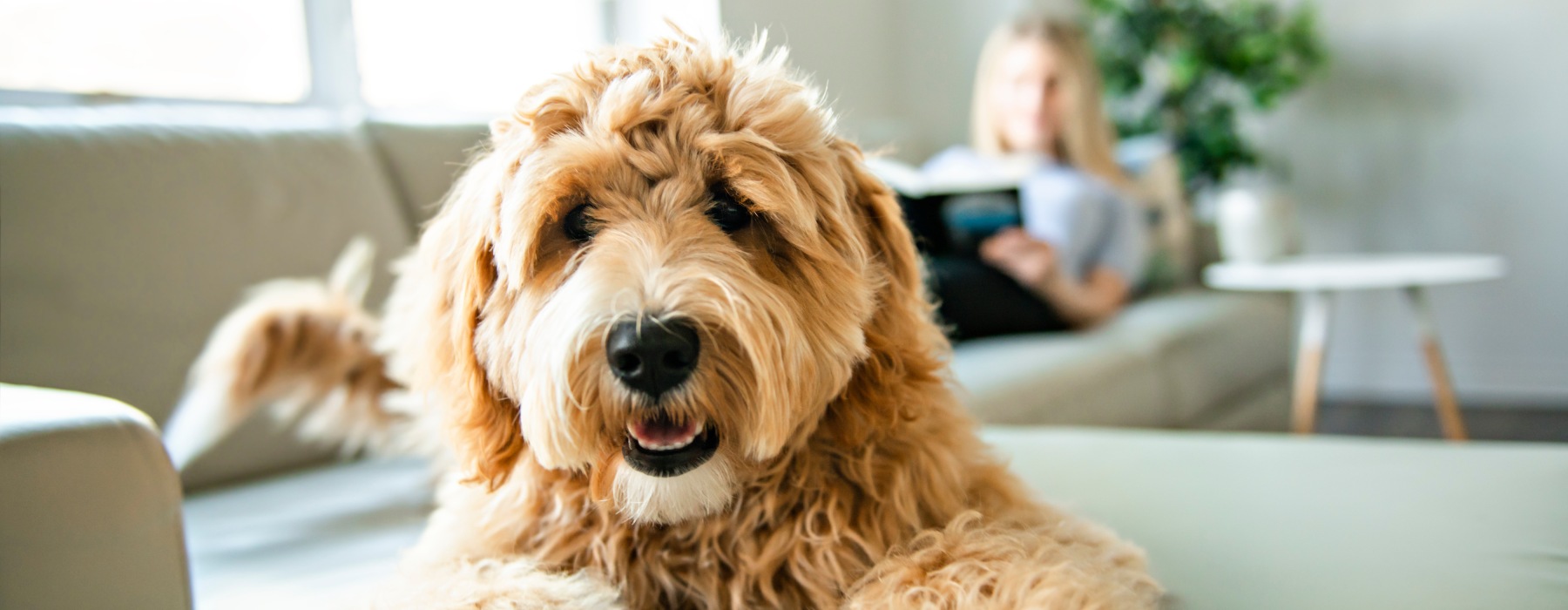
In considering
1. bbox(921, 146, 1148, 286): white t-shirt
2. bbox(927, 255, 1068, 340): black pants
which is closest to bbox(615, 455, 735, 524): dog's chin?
bbox(927, 255, 1068, 340): black pants

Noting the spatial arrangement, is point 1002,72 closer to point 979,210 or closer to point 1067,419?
point 979,210

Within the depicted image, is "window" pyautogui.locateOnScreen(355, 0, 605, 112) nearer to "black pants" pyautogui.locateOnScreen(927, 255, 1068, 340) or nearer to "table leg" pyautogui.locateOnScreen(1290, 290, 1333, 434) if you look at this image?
"black pants" pyautogui.locateOnScreen(927, 255, 1068, 340)

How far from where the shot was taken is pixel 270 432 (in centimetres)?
211

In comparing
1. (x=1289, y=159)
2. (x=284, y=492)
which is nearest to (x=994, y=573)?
(x=284, y=492)

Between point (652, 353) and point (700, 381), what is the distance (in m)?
0.06

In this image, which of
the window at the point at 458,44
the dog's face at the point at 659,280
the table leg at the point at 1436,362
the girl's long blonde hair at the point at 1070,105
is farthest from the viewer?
the table leg at the point at 1436,362

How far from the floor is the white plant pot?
122cm

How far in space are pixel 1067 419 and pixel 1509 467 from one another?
1.28 meters

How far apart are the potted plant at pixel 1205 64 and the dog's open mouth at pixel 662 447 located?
4410mm

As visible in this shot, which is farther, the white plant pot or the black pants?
the white plant pot

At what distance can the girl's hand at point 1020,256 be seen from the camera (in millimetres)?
3270

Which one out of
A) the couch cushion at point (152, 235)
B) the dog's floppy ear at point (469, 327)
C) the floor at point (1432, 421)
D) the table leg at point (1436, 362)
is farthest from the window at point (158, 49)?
the floor at point (1432, 421)

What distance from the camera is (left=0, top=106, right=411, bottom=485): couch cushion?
179 cm

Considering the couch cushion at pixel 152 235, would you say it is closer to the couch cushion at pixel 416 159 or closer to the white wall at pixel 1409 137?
the couch cushion at pixel 416 159
